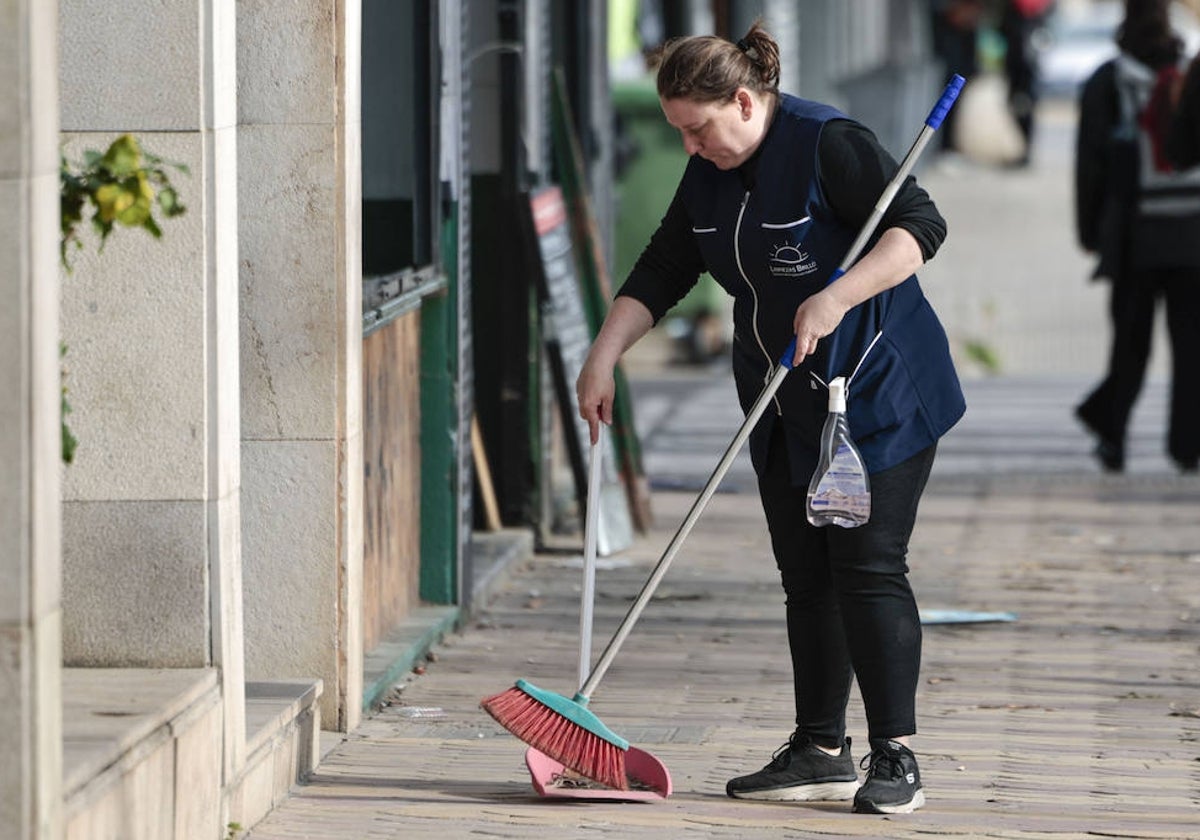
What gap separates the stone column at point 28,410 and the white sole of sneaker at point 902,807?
6.56ft

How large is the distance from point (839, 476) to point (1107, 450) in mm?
6072

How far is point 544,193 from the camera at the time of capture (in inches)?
336

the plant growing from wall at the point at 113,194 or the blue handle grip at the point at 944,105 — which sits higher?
the blue handle grip at the point at 944,105

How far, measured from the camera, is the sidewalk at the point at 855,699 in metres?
5.04

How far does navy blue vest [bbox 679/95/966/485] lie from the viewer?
15.9 ft

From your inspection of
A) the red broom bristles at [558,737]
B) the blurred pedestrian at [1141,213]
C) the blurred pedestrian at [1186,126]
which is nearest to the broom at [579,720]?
the red broom bristles at [558,737]

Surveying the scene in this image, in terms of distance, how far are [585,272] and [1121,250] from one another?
2.66m

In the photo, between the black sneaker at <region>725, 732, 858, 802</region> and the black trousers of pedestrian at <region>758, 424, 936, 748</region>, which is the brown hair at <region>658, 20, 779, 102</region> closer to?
the black trousers of pedestrian at <region>758, 424, 936, 748</region>

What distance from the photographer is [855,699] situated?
6.30m

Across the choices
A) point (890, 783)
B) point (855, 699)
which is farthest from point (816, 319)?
point (855, 699)

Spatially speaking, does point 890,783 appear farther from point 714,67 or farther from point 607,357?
point 714,67

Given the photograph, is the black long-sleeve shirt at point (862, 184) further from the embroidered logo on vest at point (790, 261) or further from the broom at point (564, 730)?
the broom at point (564, 730)

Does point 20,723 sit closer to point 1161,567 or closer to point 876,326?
Result: point 876,326

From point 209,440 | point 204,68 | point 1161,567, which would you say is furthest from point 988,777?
point 1161,567
